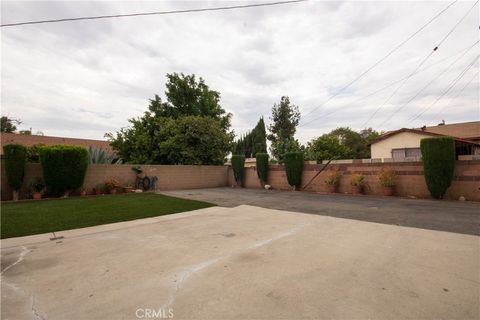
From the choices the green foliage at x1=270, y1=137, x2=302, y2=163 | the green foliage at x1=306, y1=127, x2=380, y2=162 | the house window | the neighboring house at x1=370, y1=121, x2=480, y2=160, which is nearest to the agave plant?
the green foliage at x1=270, y1=137, x2=302, y2=163

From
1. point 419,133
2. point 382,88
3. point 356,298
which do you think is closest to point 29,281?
point 356,298

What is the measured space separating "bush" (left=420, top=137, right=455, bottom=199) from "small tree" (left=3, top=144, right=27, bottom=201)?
15819 mm

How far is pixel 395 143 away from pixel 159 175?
16128 mm

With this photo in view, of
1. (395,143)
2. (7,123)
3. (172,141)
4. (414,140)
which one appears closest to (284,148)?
(395,143)

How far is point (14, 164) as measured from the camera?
9.50 metres

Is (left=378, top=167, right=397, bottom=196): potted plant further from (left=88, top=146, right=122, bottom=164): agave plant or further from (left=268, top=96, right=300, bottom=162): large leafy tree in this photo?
(left=268, top=96, right=300, bottom=162): large leafy tree

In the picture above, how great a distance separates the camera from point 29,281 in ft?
9.10

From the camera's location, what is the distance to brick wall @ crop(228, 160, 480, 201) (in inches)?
323

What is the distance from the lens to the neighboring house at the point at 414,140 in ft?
48.6

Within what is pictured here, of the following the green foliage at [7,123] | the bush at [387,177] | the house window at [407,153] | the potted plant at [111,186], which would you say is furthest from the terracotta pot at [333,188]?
the green foliage at [7,123]

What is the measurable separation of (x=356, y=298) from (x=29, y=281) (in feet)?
11.8

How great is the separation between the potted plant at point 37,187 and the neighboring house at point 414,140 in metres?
18.8

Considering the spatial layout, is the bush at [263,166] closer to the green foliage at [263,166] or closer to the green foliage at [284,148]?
the green foliage at [263,166]

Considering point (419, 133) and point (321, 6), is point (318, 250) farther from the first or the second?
point (419, 133)
